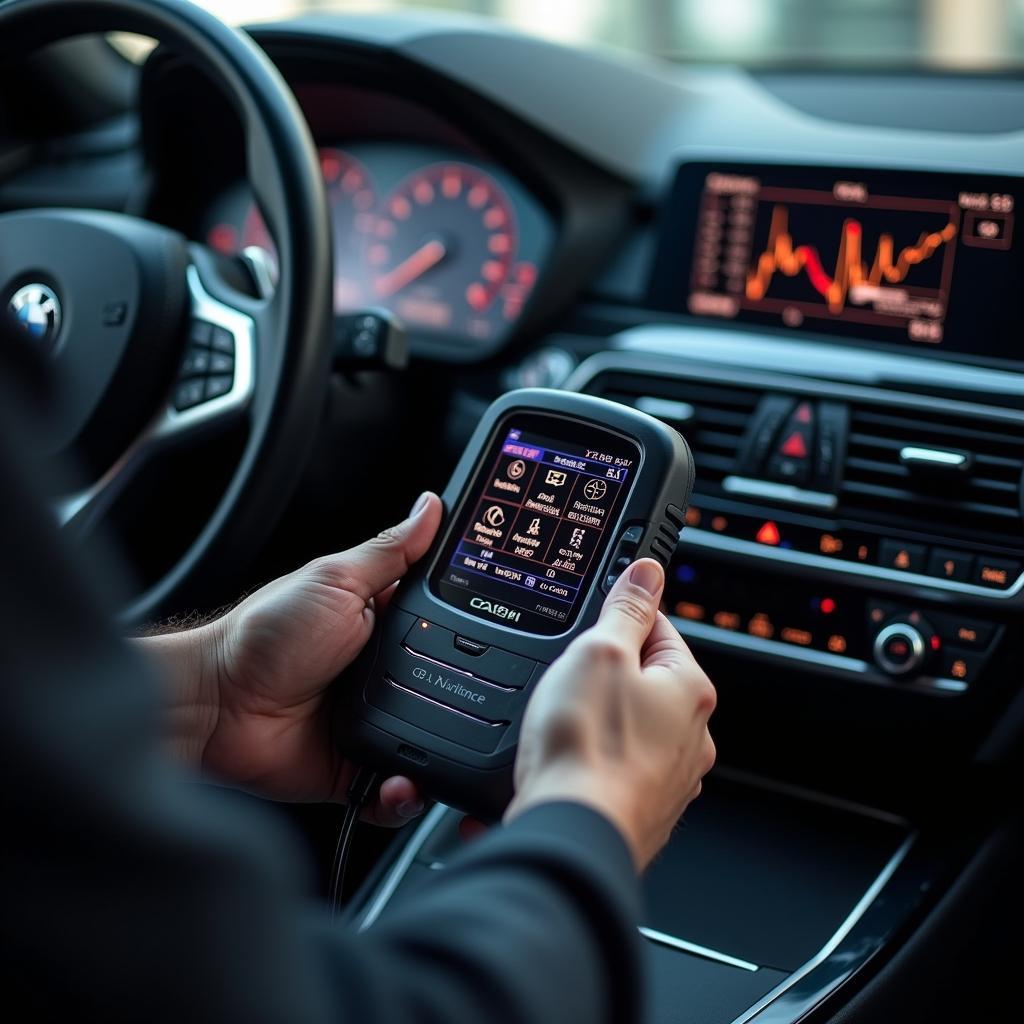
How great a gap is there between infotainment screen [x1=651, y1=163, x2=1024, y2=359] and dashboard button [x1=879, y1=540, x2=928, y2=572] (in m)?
0.23

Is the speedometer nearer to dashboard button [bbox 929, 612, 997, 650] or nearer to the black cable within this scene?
dashboard button [bbox 929, 612, 997, 650]

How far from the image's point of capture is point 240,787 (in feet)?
3.51

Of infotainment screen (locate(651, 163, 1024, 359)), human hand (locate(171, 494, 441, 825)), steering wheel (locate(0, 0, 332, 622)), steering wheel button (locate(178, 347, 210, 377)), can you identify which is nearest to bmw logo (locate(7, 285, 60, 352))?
steering wheel (locate(0, 0, 332, 622))

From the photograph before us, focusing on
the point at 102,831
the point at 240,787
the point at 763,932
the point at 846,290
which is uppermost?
the point at 102,831

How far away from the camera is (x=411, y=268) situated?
6.08ft

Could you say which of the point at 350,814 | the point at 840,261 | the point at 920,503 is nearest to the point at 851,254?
the point at 840,261

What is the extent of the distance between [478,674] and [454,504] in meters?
0.17

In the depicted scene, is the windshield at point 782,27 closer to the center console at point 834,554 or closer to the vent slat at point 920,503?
the center console at point 834,554

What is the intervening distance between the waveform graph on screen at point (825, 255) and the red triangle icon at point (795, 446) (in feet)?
0.60

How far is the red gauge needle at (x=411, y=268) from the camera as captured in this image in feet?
6.04

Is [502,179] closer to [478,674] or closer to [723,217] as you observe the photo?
[723,217]

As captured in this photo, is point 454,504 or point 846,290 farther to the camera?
point 846,290

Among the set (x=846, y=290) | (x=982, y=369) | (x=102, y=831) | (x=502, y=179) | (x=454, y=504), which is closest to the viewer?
(x=102, y=831)

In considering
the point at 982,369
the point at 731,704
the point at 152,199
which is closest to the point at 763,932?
the point at 731,704
